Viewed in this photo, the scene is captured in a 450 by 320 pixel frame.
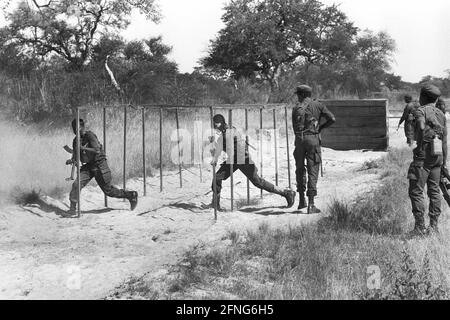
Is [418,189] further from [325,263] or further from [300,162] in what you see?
[300,162]

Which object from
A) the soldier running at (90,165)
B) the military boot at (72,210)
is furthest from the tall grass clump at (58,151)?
the military boot at (72,210)

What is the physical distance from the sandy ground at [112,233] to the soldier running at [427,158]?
1878mm

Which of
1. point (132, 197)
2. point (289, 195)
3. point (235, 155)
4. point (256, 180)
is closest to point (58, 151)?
point (132, 197)

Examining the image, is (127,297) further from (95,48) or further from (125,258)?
(95,48)

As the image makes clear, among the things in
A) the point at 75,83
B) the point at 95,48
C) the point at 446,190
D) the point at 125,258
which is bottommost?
the point at 125,258

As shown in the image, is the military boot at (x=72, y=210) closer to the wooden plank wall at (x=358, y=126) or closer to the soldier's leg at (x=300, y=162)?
the soldier's leg at (x=300, y=162)

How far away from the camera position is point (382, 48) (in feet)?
196

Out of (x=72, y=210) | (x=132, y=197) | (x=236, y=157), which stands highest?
(x=236, y=157)

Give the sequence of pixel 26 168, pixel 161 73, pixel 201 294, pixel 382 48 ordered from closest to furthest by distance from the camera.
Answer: pixel 201 294 → pixel 26 168 → pixel 161 73 → pixel 382 48

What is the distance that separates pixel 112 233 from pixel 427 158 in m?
4.11

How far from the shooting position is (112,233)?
8.28m

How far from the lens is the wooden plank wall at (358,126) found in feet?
60.0
